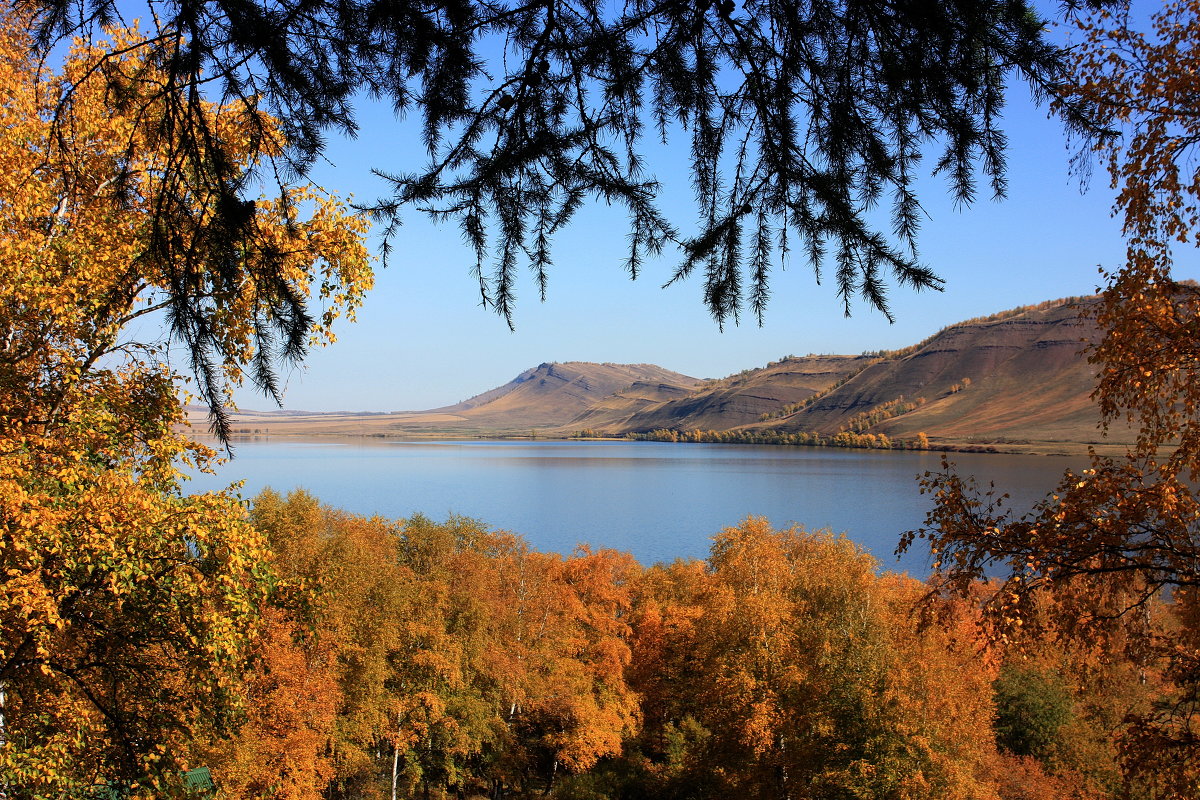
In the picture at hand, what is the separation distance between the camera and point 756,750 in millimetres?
21844

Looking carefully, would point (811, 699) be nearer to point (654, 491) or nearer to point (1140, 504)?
point (1140, 504)

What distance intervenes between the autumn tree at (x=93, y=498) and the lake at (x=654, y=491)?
45483 millimetres

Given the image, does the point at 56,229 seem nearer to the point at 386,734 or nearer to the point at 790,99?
the point at 790,99

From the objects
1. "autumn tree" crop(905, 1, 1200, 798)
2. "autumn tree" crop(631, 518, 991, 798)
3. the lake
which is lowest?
the lake

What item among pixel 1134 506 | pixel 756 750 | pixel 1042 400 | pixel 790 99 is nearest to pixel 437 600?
pixel 756 750

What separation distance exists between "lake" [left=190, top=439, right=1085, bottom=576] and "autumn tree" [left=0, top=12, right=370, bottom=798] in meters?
45.5

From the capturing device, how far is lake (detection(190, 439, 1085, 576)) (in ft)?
243

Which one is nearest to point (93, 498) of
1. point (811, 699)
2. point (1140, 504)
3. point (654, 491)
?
point (1140, 504)

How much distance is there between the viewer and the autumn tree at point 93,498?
559 cm

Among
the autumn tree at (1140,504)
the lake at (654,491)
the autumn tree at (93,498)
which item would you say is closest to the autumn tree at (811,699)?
the autumn tree at (1140,504)

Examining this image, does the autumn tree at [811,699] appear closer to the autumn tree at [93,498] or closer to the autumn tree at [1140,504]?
the autumn tree at [1140,504]

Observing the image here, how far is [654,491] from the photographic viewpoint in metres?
115

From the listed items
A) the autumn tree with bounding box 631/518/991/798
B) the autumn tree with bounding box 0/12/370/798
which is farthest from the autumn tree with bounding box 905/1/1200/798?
the autumn tree with bounding box 631/518/991/798

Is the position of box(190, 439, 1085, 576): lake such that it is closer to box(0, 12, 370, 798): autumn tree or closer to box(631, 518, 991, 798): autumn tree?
box(631, 518, 991, 798): autumn tree
